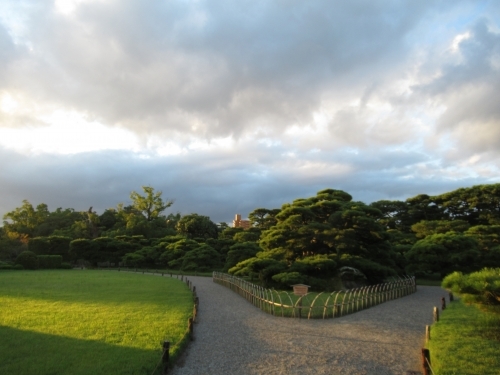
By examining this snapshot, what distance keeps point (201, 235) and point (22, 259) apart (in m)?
22.2

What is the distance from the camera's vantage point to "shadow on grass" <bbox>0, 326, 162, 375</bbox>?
6.78m

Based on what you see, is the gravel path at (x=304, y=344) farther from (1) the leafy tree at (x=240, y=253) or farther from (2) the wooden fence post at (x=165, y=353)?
(1) the leafy tree at (x=240, y=253)

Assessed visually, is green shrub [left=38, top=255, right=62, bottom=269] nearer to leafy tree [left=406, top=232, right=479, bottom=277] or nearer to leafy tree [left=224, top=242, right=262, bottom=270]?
leafy tree [left=224, top=242, right=262, bottom=270]

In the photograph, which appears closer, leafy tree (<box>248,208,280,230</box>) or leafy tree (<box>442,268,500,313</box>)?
leafy tree (<box>442,268,500,313</box>)

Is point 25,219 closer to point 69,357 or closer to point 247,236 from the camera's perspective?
point 247,236

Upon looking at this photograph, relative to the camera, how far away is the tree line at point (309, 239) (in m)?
21.5

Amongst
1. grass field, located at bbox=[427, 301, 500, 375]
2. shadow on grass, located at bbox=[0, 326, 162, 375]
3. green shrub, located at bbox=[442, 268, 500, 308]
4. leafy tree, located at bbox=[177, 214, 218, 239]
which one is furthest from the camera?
leafy tree, located at bbox=[177, 214, 218, 239]

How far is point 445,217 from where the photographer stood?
37.8 metres

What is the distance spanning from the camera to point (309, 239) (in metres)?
22.8

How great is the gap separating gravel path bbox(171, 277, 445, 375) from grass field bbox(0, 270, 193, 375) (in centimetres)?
84

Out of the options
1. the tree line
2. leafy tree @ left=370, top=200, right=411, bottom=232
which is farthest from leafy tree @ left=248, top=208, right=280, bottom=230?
leafy tree @ left=370, top=200, right=411, bottom=232

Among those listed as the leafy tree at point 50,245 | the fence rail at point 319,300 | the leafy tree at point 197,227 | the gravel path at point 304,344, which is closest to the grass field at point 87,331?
the gravel path at point 304,344

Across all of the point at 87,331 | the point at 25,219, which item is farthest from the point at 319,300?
the point at 25,219

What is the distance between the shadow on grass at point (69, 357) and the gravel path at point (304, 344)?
0.81 m
